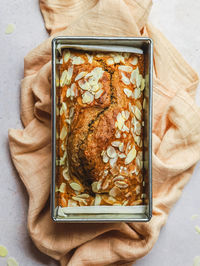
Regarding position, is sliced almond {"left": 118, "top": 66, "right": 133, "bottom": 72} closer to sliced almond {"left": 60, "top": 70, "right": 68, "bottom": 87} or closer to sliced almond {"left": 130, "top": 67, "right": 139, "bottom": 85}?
sliced almond {"left": 130, "top": 67, "right": 139, "bottom": 85}

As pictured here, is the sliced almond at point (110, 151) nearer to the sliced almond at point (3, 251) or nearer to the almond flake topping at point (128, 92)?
the almond flake topping at point (128, 92)

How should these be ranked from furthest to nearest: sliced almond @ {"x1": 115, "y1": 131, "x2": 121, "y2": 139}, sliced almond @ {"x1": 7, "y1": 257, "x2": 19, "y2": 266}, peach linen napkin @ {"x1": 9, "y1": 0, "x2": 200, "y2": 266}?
sliced almond @ {"x1": 7, "y1": 257, "x2": 19, "y2": 266} < peach linen napkin @ {"x1": 9, "y1": 0, "x2": 200, "y2": 266} < sliced almond @ {"x1": 115, "y1": 131, "x2": 121, "y2": 139}

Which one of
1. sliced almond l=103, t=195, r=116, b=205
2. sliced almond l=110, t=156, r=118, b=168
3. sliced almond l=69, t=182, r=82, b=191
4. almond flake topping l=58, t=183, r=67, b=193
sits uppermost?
sliced almond l=110, t=156, r=118, b=168

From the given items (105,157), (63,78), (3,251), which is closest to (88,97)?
(63,78)

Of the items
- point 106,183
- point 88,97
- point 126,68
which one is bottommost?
point 106,183

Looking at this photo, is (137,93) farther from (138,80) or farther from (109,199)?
(109,199)

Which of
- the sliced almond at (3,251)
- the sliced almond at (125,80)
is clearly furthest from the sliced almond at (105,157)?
the sliced almond at (3,251)

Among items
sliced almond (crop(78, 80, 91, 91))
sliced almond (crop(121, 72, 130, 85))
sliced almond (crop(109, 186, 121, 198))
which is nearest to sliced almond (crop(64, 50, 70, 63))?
sliced almond (crop(78, 80, 91, 91))

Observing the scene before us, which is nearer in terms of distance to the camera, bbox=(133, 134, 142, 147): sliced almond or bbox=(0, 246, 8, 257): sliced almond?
bbox=(133, 134, 142, 147): sliced almond
